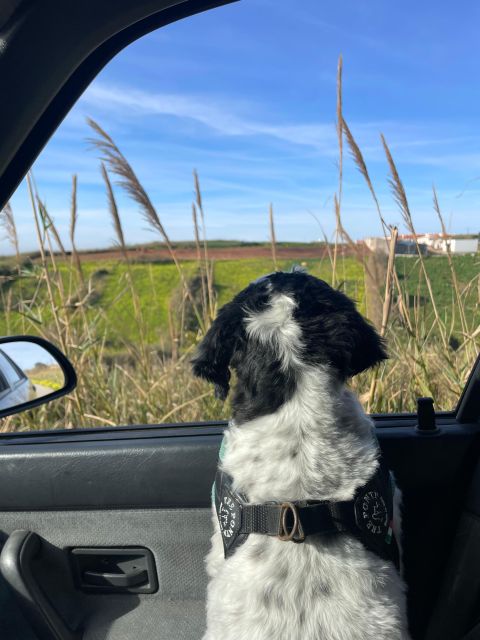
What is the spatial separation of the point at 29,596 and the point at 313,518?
4.08 ft

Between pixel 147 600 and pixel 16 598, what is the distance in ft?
1.59

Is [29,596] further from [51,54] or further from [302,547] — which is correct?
[51,54]

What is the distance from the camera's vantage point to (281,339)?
68.4 inches

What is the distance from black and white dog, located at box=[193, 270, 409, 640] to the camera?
5.02ft

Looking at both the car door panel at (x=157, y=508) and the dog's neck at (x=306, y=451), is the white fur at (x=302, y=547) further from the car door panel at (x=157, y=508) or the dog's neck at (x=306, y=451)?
the car door panel at (x=157, y=508)

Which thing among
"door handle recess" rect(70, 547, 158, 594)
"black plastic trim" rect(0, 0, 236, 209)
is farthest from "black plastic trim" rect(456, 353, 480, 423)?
"black plastic trim" rect(0, 0, 236, 209)

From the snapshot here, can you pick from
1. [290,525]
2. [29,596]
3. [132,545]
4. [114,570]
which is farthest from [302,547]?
[29,596]

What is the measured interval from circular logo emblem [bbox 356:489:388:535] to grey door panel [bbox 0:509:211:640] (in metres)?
0.75

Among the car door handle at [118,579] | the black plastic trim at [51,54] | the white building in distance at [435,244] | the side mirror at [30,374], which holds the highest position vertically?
the black plastic trim at [51,54]

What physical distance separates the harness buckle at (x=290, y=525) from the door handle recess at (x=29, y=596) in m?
1.13

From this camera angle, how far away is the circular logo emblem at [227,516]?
5.55ft

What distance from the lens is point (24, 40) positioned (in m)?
1.39

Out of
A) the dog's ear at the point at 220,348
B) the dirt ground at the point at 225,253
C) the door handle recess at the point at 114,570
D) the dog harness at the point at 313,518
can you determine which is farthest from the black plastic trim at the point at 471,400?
the door handle recess at the point at 114,570

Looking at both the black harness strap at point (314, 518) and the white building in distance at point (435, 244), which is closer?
the black harness strap at point (314, 518)
